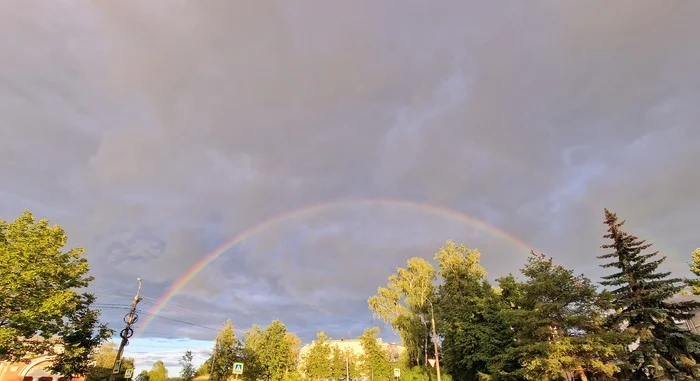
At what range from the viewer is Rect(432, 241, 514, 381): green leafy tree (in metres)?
39.8

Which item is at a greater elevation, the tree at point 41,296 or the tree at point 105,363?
the tree at point 41,296

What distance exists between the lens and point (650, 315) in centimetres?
2662

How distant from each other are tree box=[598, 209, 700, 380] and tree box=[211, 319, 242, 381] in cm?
5625

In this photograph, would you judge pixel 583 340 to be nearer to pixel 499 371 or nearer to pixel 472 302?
pixel 499 371

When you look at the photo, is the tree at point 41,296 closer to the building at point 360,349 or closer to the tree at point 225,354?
the tree at point 225,354

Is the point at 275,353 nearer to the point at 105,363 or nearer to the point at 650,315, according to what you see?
→ the point at 105,363

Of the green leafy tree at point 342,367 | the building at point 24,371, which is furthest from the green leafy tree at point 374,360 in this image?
the building at point 24,371

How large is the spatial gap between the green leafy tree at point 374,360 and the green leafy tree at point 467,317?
16.0 metres

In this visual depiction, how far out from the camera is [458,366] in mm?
45844

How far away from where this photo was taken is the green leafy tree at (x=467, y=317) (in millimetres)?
39812

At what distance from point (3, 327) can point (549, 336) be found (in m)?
39.2

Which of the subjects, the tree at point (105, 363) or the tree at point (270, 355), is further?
the tree at point (270, 355)

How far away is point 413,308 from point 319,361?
26.1m

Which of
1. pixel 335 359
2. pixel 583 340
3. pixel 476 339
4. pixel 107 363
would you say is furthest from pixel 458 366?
pixel 107 363
